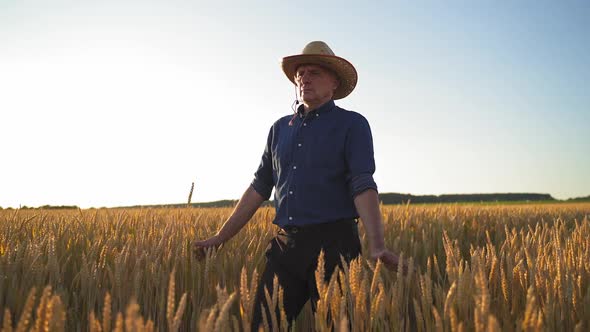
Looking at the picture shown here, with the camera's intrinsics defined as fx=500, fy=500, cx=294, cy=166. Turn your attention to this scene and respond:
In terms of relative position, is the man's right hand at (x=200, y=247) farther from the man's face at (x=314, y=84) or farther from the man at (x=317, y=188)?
the man's face at (x=314, y=84)

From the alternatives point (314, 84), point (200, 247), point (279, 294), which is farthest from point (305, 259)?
point (279, 294)

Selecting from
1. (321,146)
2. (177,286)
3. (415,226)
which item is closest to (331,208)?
(321,146)

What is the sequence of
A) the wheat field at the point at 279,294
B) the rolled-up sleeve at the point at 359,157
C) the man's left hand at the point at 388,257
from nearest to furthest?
the wheat field at the point at 279,294 → the man's left hand at the point at 388,257 → the rolled-up sleeve at the point at 359,157

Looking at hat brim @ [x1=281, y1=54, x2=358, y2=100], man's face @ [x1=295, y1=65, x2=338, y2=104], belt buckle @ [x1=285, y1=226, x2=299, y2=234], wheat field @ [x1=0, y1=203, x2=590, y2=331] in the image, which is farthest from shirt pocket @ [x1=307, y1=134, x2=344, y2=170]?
wheat field @ [x1=0, y1=203, x2=590, y2=331]

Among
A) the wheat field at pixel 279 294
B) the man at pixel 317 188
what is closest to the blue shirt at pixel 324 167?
the man at pixel 317 188

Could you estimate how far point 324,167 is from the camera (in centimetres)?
258

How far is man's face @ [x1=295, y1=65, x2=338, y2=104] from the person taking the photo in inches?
104

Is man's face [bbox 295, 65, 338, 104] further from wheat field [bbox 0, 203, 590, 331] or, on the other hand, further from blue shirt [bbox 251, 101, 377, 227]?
wheat field [bbox 0, 203, 590, 331]

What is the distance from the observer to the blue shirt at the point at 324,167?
8.25 feet

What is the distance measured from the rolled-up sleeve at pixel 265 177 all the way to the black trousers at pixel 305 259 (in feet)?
1.71

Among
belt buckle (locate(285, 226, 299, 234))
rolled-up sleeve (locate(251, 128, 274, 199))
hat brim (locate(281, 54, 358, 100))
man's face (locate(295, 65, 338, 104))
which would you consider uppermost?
hat brim (locate(281, 54, 358, 100))

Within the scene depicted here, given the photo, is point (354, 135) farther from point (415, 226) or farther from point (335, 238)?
point (415, 226)

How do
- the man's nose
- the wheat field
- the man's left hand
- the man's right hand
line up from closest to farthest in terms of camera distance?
1. the wheat field
2. the man's left hand
3. the man's nose
4. the man's right hand

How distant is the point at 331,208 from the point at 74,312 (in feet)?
4.15
